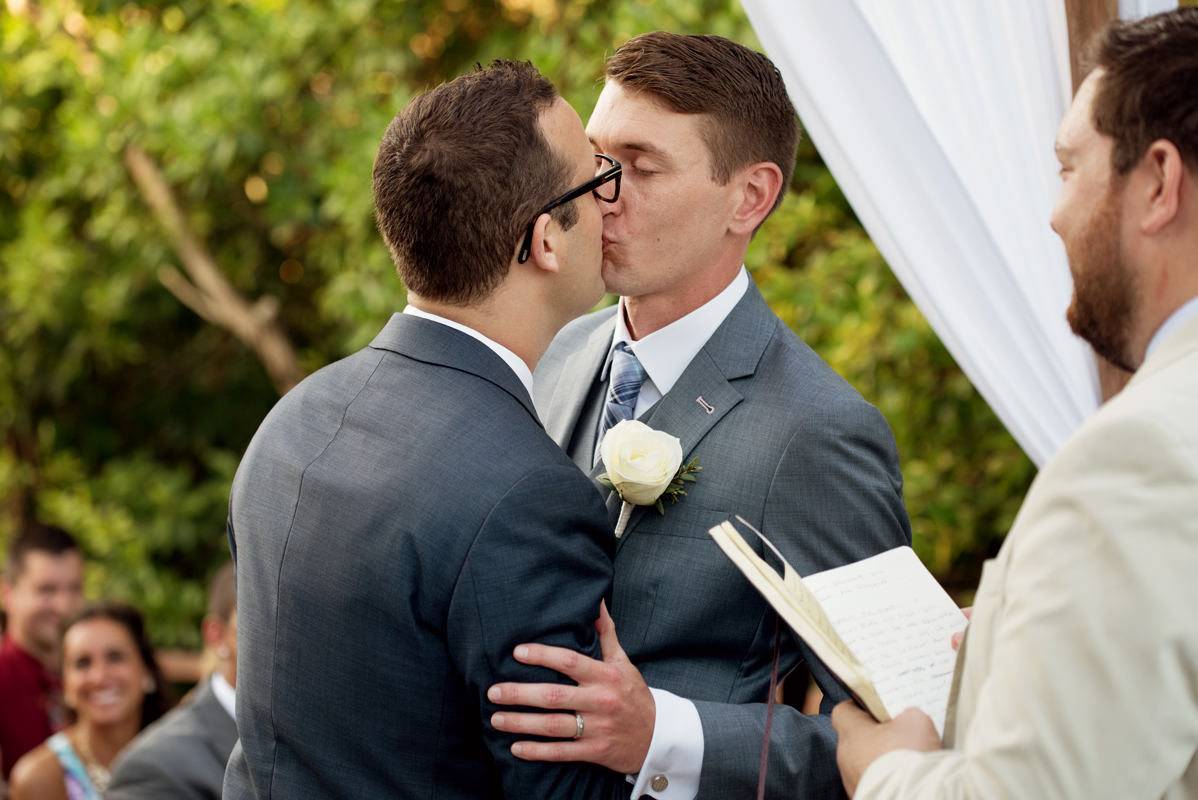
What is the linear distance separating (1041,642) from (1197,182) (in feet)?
1.80

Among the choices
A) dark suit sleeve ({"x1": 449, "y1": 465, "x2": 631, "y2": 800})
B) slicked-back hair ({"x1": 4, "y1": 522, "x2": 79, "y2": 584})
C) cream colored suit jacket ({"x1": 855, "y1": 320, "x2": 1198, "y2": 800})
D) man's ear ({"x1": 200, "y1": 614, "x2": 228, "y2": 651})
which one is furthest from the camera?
slicked-back hair ({"x1": 4, "y1": 522, "x2": 79, "y2": 584})

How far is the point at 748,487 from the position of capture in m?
1.81

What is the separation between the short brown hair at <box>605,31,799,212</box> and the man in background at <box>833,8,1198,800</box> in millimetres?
856

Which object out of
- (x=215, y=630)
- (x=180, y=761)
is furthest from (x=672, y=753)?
(x=215, y=630)

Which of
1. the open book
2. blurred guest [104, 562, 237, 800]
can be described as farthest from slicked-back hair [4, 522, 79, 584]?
the open book

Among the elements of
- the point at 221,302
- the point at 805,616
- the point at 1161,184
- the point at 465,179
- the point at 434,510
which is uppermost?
the point at 221,302

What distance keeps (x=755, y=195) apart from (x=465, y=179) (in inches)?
30.5

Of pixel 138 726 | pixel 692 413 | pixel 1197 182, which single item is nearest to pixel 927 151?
pixel 692 413

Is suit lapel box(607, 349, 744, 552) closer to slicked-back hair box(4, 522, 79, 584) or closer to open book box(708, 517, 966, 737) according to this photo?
open book box(708, 517, 966, 737)

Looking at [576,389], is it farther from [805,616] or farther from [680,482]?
[805,616]

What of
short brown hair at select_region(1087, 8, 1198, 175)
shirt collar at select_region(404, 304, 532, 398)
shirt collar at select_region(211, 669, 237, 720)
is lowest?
shirt collar at select_region(211, 669, 237, 720)

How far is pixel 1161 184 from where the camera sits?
1210mm

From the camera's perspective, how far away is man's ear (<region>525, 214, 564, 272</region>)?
5.46 ft

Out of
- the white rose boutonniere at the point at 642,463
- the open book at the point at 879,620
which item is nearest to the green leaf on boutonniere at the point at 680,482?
the white rose boutonniere at the point at 642,463
